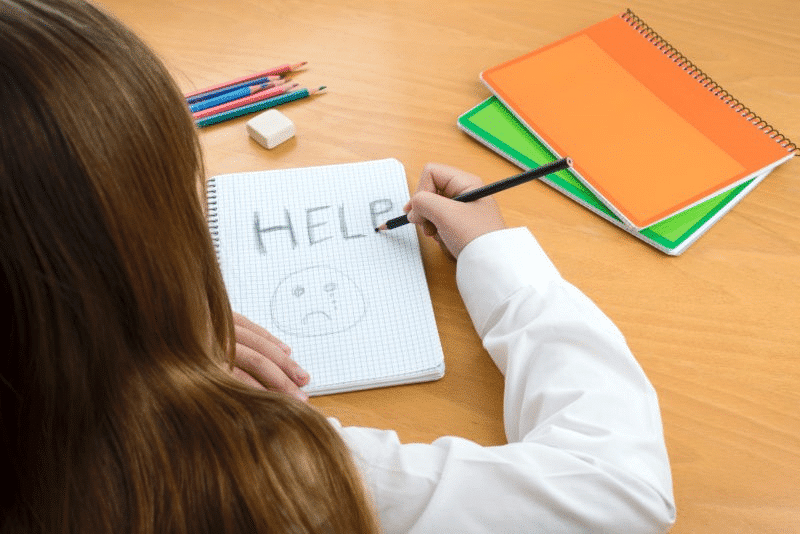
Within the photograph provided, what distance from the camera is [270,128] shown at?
898mm

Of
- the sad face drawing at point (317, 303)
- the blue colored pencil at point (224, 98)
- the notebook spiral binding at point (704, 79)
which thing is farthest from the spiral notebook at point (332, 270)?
the notebook spiral binding at point (704, 79)

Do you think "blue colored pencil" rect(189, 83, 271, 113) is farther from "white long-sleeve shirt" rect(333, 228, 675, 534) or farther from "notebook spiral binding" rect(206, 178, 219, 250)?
"white long-sleeve shirt" rect(333, 228, 675, 534)

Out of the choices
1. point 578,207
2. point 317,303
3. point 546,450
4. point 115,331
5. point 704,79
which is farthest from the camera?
point 704,79

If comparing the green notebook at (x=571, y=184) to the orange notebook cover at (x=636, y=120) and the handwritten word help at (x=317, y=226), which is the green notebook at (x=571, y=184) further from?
the handwritten word help at (x=317, y=226)

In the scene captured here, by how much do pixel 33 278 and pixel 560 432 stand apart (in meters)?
0.42

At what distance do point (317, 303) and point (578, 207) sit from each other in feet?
0.97

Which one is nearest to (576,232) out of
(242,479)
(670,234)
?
(670,234)

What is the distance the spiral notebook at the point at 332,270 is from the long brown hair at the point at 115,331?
0.61ft

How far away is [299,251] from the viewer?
0.80m

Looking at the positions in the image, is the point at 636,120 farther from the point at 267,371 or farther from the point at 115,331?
the point at 115,331

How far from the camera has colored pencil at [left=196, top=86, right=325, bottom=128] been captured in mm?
912

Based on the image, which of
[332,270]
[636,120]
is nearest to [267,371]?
[332,270]

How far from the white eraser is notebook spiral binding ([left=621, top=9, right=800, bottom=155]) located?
→ 45cm

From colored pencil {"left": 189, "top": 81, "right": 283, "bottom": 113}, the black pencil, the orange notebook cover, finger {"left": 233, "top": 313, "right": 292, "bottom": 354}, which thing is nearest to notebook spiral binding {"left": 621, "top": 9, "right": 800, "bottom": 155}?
the orange notebook cover
